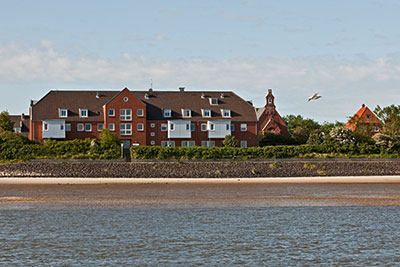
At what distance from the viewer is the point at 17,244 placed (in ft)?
70.2

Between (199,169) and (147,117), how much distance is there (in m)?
22.9

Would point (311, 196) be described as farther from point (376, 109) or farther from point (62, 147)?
point (376, 109)

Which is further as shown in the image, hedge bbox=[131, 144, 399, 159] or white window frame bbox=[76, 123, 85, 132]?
white window frame bbox=[76, 123, 85, 132]

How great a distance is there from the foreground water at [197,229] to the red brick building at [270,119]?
63.3 meters

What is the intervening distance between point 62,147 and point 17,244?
43.5 m

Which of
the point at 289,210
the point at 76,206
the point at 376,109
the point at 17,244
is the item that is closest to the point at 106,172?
the point at 76,206

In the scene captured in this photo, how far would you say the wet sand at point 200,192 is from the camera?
34500 millimetres

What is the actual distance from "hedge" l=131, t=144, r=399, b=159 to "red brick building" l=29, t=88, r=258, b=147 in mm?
15028

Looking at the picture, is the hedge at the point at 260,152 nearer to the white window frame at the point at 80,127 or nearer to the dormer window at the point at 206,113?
the white window frame at the point at 80,127

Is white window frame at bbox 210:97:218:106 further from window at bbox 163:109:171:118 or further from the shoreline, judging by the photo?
the shoreline

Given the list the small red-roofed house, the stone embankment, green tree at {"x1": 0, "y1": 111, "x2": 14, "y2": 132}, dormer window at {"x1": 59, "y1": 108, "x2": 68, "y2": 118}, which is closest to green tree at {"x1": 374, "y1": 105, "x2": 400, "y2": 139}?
the small red-roofed house

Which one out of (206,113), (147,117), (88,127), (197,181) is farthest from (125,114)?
(197,181)

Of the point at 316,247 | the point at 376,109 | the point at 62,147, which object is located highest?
the point at 376,109

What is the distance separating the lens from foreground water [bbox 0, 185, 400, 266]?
19.3m
